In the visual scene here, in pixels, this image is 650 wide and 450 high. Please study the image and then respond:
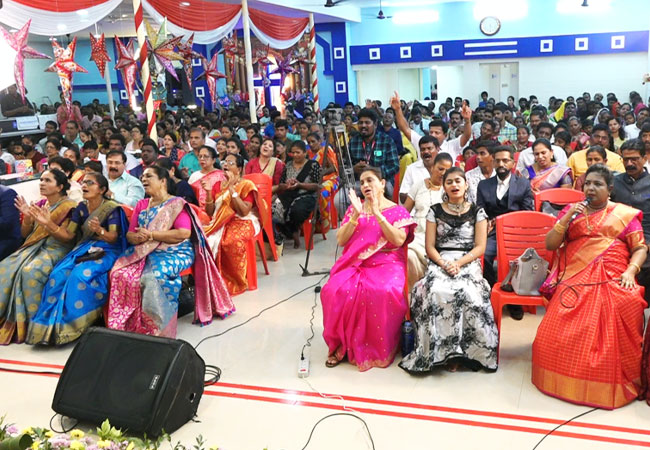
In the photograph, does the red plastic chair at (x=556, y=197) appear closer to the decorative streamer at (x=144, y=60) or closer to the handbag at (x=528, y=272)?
the handbag at (x=528, y=272)

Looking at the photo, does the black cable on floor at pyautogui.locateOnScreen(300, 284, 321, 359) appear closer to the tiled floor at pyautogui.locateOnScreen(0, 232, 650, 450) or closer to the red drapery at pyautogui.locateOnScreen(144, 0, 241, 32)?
the tiled floor at pyautogui.locateOnScreen(0, 232, 650, 450)

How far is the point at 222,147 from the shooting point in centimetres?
640

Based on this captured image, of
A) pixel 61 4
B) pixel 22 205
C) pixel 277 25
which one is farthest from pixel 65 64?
pixel 277 25

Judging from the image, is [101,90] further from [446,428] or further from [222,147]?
[446,428]

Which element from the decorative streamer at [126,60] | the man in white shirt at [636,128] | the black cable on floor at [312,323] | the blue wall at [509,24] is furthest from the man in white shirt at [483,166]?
the blue wall at [509,24]

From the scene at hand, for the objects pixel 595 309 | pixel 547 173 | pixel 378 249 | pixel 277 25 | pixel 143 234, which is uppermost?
pixel 277 25

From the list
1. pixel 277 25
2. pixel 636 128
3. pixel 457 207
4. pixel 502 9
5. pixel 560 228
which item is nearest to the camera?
pixel 560 228

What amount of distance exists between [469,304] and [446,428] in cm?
75

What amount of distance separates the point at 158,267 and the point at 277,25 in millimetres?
7087

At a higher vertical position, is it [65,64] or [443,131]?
[65,64]

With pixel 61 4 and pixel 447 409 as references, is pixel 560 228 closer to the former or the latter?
pixel 447 409

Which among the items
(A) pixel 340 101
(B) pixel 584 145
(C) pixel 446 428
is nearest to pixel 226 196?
(C) pixel 446 428

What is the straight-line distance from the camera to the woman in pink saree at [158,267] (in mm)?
4258

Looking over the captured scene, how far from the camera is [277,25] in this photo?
10.5 metres
